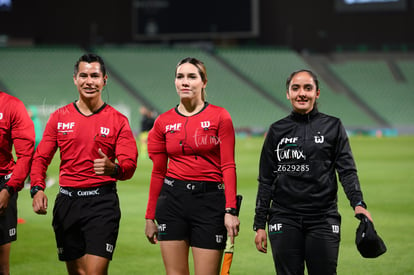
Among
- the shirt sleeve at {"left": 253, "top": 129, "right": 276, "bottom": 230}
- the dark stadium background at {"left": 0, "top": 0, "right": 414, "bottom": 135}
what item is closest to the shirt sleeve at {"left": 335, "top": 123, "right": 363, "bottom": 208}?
the shirt sleeve at {"left": 253, "top": 129, "right": 276, "bottom": 230}

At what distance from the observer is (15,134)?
5.79 metres

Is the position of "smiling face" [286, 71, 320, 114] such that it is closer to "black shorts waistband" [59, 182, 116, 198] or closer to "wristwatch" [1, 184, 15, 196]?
"black shorts waistband" [59, 182, 116, 198]

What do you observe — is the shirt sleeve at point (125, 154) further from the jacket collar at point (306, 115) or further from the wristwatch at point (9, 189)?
the jacket collar at point (306, 115)

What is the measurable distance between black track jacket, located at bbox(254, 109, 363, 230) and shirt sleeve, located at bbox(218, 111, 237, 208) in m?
0.24

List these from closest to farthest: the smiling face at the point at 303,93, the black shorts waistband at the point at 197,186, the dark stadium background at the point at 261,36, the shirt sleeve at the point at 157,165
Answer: the smiling face at the point at 303,93, the black shorts waistband at the point at 197,186, the shirt sleeve at the point at 157,165, the dark stadium background at the point at 261,36

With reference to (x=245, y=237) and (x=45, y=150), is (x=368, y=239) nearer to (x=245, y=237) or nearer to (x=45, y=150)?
(x=45, y=150)

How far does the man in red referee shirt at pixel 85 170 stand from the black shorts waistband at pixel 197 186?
0.38m

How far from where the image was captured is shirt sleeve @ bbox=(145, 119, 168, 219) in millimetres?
5688

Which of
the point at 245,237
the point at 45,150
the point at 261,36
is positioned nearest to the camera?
the point at 45,150

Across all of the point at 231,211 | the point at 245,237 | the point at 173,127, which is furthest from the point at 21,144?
the point at 245,237

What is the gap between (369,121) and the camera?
48906mm

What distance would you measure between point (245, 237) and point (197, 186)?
575 centimetres

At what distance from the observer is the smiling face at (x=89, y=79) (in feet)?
18.4

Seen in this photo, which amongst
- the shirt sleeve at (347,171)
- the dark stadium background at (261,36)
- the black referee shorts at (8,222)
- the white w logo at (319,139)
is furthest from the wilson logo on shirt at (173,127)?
the dark stadium background at (261,36)
